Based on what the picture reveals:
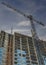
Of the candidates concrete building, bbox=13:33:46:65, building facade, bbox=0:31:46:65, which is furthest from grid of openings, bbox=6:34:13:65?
concrete building, bbox=13:33:46:65

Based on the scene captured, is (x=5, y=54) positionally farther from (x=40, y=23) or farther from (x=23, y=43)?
(x=40, y=23)

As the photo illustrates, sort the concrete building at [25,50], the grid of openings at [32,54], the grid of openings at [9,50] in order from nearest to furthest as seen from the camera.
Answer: the grid of openings at [32,54], the concrete building at [25,50], the grid of openings at [9,50]

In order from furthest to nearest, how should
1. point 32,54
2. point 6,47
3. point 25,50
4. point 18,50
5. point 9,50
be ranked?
point 6,47, point 9,50, point 25,50, point 18,50, point 32,54

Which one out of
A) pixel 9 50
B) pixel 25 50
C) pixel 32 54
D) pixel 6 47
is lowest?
pixel 32 54

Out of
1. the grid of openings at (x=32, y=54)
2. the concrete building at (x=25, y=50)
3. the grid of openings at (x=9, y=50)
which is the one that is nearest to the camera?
the grid of openings at (x=32, y=54)

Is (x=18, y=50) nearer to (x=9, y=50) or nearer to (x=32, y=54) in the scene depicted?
(x=9, y=50)

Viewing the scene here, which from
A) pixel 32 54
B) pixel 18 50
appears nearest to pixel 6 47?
pixel 18 50

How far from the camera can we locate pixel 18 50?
63594 mm

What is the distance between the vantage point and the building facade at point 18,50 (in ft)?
185

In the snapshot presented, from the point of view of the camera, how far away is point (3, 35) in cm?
7525

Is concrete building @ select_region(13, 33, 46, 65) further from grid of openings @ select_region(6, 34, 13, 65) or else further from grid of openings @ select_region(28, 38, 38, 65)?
grid of openings @ select_region(6, 34, 13, 65)

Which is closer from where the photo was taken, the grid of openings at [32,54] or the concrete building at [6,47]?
the grid of openings at [32,54]

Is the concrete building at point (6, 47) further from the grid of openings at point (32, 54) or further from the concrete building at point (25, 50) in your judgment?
the grid of openings at point (32, 54)

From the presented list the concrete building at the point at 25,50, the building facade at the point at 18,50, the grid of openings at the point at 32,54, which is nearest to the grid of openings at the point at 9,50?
the building facade at the point at 18,50
